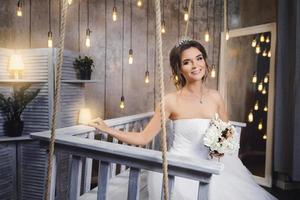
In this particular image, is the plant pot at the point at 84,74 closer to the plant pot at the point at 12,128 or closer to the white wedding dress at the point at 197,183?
the plant pot at the point at 12,128

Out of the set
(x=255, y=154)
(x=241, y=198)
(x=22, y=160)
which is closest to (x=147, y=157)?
(x=241, y=198)

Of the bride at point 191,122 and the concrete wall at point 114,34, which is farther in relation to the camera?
the concrete wall at point 114,34

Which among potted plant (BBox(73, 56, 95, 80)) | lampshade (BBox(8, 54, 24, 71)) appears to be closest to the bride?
potted plant (BBox(73, 56, 95, 80))

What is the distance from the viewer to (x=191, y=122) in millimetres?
2307

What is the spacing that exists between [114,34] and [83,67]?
3.22ft

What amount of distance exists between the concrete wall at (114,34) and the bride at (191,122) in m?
2.51

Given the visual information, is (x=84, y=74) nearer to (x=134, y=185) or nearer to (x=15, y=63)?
(x=15, y=63)

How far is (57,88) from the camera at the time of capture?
3.31 feet

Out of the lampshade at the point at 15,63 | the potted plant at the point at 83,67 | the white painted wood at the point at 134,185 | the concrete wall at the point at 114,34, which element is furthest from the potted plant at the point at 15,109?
the white painted wood at the point at 134,185

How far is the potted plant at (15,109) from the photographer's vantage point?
3.91 m

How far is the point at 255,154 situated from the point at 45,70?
341 cm

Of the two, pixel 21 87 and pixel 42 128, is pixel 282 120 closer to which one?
pixel 42 128

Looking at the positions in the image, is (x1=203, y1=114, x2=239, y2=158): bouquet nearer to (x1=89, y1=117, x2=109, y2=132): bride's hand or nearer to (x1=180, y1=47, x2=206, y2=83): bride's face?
(x1=180, y1=47, x2=206, y2=83): bride's face

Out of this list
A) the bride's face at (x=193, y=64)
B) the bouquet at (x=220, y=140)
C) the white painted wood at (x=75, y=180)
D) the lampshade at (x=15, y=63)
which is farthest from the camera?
the lampshade at (x=15, y=63)
